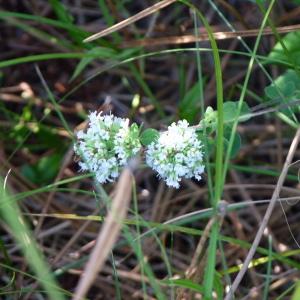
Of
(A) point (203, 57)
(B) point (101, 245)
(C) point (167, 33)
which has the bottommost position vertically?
(A) point (203, 57)

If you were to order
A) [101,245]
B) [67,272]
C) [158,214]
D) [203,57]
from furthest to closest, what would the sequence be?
[203,57] → [158,214] → [67,272] → [101,245]

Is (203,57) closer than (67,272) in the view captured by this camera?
No

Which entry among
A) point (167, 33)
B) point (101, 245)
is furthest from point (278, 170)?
point (101, 245)

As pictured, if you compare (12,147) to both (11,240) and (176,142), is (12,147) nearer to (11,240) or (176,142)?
(11,240)
